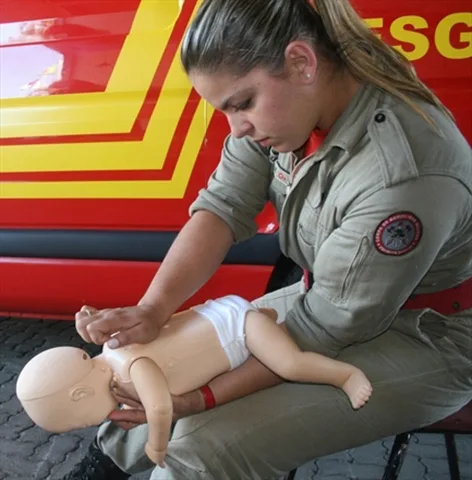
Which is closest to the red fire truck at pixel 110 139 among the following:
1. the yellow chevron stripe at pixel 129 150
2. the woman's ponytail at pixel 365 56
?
the yellow chevron stripe at pixel 129 150

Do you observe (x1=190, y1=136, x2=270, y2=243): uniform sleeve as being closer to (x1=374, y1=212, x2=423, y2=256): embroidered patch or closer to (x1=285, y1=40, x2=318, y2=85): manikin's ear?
(x1=285, y1=40, x2=318, y2=85): manikin's ear

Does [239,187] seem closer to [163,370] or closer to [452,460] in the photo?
[163,370]

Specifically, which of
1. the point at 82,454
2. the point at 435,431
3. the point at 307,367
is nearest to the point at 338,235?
the point at 307,367

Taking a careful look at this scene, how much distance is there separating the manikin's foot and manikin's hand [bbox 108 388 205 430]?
0.28 metres

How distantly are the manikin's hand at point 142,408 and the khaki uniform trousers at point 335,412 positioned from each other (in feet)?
0.07

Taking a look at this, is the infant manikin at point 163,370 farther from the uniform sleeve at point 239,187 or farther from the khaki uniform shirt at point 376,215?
the uniform sleeve at point 239,187

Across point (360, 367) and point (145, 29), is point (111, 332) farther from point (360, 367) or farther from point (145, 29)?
point (145, 29)

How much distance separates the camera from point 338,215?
1395 mm

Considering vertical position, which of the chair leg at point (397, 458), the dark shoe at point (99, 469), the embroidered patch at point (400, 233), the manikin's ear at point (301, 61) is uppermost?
the manikin's ear at point (301, 61)

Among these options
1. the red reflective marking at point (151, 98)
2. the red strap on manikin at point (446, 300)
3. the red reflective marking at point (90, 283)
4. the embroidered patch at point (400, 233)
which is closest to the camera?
the embroidered patch at point (400, 233)

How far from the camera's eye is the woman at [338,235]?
1.29 meters

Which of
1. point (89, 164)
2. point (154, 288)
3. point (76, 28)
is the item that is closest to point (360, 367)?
point (154, 288)

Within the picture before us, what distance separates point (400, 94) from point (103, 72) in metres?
1.25

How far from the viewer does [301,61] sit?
1305 millimetres
